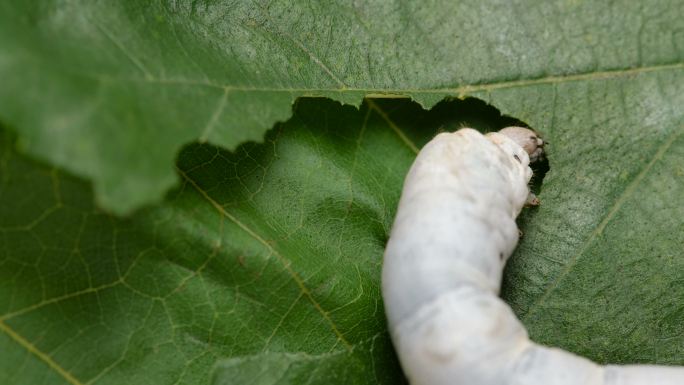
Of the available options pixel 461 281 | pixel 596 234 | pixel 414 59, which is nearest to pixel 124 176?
pixel 461 281

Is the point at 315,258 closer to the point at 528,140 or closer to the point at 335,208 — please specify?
the point at 335,208

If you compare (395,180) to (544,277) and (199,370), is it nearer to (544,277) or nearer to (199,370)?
(544,277)

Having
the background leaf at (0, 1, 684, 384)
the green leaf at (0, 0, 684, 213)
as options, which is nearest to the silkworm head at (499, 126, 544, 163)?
the background leaf at (0, 1, 684, 384)

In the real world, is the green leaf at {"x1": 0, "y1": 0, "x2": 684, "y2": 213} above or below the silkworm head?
above

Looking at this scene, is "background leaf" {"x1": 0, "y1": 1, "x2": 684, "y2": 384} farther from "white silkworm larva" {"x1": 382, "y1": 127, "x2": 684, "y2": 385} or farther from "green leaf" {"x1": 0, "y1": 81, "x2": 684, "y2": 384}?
"white silkworm larva" {"x1": 382, "y1": 127, "x2": 684, "y2": 385}

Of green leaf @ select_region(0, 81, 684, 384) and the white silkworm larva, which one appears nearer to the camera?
the white silkworm larva
